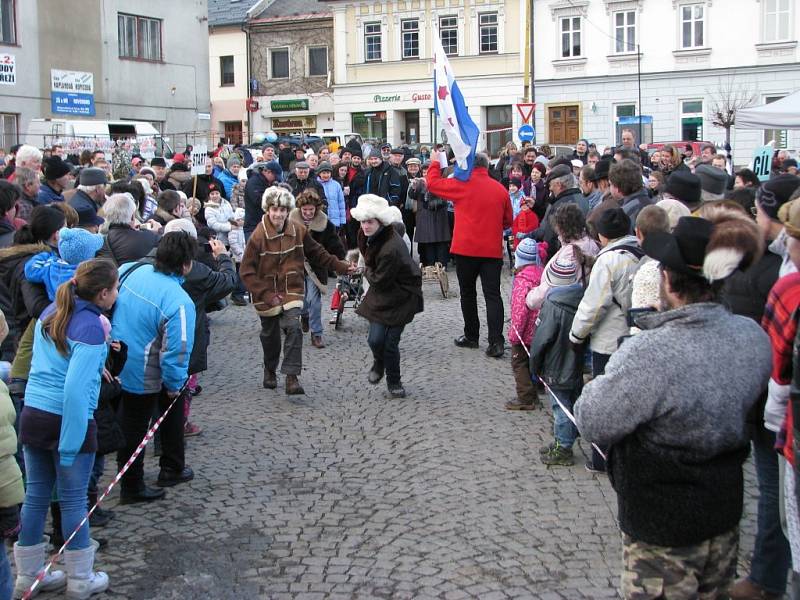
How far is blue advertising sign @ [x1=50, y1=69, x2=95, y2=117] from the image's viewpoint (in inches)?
1330

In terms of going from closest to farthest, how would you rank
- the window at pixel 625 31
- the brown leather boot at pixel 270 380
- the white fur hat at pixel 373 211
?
the white fur hat at pixel 373 211 → the brown leather boot at pixel 270 380 → the window at pixel 625 31

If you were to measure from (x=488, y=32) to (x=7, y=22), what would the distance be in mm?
21424

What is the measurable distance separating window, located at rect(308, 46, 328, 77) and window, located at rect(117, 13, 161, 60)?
13711mm

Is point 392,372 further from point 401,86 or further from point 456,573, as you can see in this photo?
point 401,86

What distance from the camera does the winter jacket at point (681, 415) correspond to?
3301mm

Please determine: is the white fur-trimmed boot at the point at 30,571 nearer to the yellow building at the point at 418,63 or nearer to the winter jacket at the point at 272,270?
the winter jacket at the point at 272,270

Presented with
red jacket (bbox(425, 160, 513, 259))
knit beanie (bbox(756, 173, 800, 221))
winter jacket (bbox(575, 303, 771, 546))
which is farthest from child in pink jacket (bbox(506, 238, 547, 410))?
winter jacket (bbox(575, 303, 771, 546))

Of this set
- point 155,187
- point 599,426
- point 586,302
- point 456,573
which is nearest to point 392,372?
point 586,302

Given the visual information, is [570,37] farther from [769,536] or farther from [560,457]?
[769,536]

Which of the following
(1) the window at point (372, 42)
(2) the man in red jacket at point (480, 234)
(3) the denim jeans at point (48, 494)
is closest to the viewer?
(3) the denim jeans at point (48, 494)

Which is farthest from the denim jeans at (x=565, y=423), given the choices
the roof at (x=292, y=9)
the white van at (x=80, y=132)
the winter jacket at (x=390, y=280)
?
the roof at (x=292, y=9)

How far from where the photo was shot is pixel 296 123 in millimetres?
51656

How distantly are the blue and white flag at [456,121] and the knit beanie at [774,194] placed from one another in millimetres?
5408

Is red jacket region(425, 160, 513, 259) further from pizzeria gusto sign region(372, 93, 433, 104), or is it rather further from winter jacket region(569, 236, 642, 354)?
pizzeria gusto sign region(372, 93, 433, 104)
